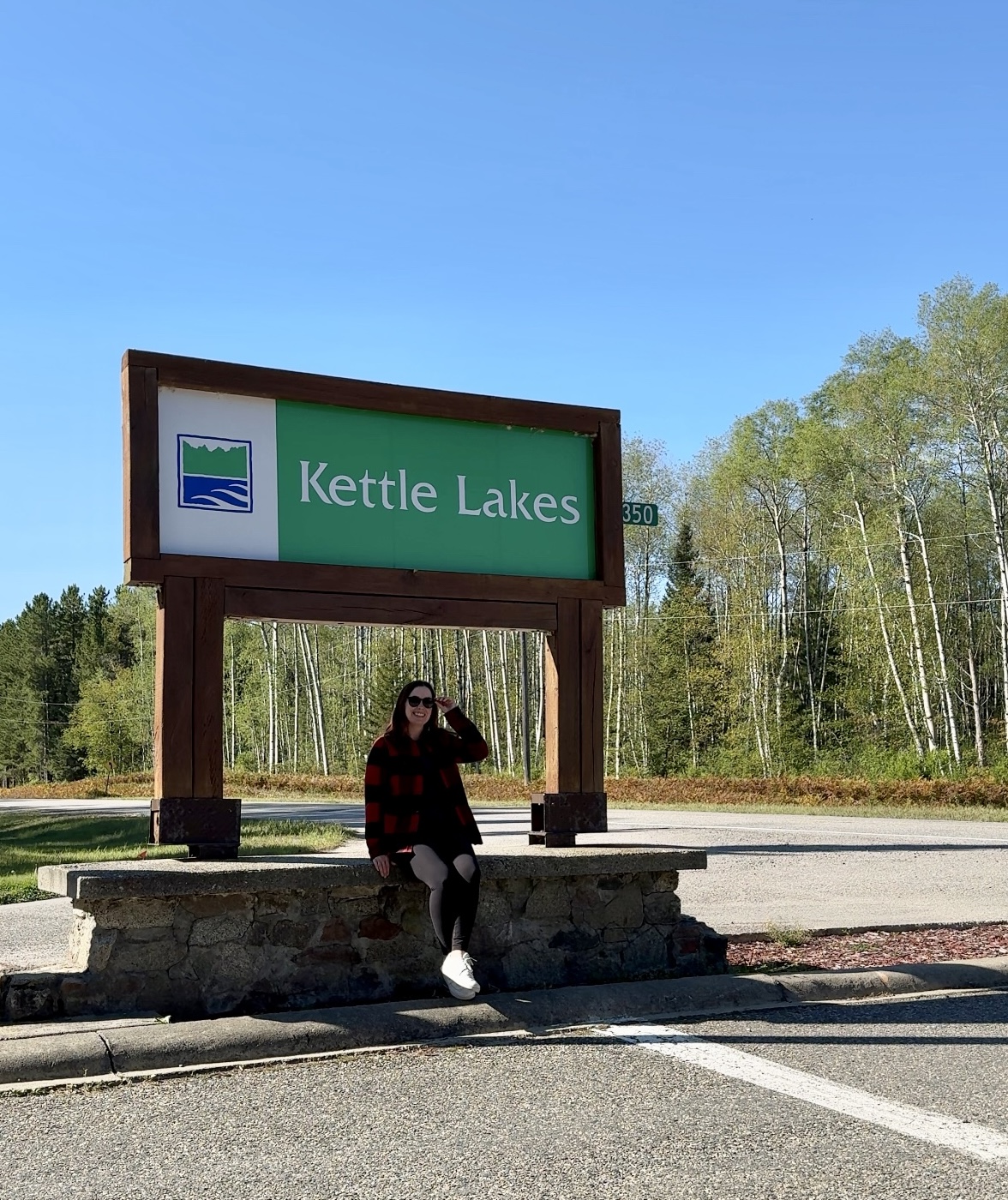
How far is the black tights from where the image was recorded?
21.1ft

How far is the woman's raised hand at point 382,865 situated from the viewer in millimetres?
6520

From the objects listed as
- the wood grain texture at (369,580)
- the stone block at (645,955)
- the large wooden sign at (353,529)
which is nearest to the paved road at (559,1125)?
the stone block at (645,955)

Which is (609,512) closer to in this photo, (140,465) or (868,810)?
(140,465)

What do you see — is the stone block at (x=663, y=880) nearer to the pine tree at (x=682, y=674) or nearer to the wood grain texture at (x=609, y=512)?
the wood grain texture at (x=609, y=512)

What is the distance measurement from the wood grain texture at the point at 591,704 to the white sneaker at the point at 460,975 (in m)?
1.76

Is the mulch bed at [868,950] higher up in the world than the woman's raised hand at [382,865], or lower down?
lower down

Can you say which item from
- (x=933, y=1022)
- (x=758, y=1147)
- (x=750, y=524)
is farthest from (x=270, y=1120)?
(x=750, y=524)

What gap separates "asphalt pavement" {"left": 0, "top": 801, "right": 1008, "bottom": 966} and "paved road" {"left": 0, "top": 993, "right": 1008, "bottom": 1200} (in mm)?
2443

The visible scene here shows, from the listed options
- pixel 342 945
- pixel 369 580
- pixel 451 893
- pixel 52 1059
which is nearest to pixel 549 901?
pixel 451 893

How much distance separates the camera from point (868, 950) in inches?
321

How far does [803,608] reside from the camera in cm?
4875

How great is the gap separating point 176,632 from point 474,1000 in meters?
2.39

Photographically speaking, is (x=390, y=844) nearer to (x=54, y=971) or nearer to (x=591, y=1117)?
(x=54, y=971)

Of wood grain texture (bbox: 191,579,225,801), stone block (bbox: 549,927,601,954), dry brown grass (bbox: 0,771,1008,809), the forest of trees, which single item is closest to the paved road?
stone block (bbox: 549,927,601,954)
